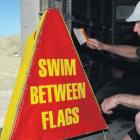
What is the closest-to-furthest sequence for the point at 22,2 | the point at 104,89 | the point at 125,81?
1. the point at 22,2
2. the point at 104,89
3. the point at 125,81

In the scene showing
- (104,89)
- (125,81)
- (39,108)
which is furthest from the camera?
(125,81)

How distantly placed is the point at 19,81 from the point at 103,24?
421 centimetres

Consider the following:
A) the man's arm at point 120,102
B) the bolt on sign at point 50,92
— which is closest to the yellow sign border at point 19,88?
the bolt on sign at point 50,92

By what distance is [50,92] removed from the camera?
3.84 metres

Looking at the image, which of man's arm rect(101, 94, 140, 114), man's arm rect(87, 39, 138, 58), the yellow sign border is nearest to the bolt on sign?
the yellow sign border

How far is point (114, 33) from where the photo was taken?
8555 millimetres

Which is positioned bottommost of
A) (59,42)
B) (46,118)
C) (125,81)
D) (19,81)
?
(125,81)

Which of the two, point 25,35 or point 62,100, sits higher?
point 25,35

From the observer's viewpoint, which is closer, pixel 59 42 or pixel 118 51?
pixel 59 42

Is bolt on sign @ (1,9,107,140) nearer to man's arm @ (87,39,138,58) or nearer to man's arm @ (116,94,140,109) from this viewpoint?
man's arm @ (87,39,138,58)

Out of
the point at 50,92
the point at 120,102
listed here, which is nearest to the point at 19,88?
the point at 50,92

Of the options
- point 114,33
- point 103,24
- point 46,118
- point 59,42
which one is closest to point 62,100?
point 46,118

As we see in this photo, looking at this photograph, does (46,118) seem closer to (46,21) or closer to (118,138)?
(46,21)

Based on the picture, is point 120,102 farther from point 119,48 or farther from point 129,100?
point 119,48
